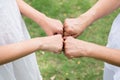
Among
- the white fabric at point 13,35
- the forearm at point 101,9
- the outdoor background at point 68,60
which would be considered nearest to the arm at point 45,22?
the white fabric at point 13,35

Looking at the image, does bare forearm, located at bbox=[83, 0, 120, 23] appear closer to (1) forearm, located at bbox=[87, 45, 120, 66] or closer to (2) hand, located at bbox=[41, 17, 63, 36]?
(2) hand, located at bbox=[41, 17, 63, 36]

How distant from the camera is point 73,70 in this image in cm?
365

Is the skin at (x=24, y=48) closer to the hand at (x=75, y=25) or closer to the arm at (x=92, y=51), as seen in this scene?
the arm at (x=92, y=51)

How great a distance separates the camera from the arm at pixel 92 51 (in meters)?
2.25

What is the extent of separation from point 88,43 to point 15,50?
0.51m

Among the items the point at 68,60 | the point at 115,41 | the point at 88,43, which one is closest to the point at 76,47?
the point at 88,43

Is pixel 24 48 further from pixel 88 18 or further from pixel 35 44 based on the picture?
pixel 88 18

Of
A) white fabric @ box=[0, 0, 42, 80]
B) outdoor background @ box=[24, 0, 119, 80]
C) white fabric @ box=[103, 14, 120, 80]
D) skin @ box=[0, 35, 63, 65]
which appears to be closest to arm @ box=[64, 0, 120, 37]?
white fabric @ box=[103, 14, 120, 80]

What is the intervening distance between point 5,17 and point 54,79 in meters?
1.41

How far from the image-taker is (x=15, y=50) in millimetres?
2191

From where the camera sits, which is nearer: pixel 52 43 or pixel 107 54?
pixel 107 54

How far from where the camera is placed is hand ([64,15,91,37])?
2.56m

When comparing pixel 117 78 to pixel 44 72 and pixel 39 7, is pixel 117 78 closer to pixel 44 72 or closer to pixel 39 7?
pixel 44 72

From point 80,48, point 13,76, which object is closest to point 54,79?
point 13,76
